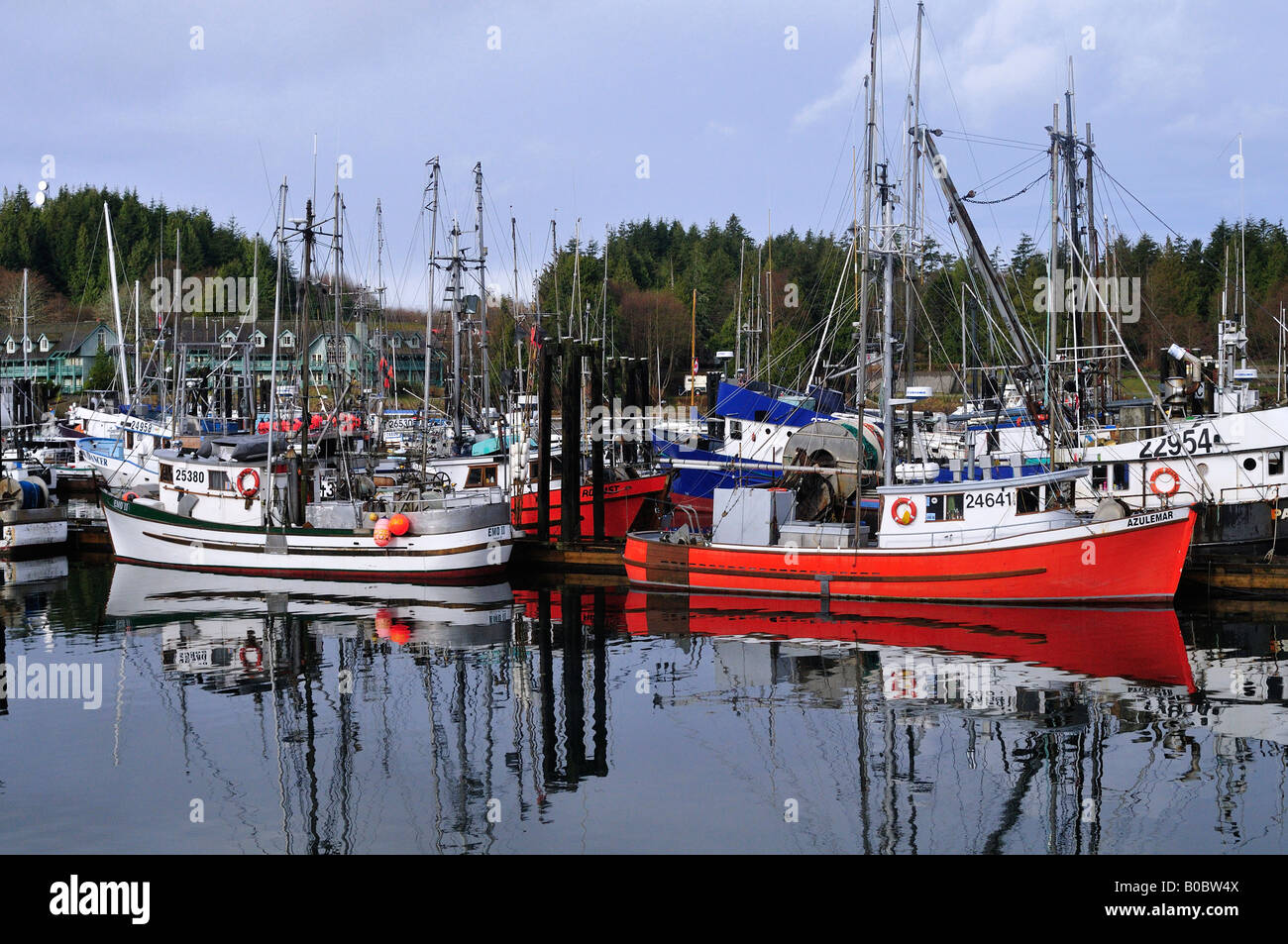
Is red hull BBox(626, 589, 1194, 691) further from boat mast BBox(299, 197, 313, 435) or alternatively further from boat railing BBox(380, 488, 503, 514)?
boat mast BBox(299, 197, 313, 435)

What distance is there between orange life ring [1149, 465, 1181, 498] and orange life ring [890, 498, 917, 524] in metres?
6.30

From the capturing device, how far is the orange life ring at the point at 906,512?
91.2 feet

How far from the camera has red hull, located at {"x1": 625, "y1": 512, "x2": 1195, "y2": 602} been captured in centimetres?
2619

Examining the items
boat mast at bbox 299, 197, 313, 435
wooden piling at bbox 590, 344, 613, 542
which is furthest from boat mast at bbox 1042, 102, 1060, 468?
boat mast at bbox 299, 197, 313, 435

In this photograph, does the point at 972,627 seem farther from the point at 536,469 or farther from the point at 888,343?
the point at 536,469

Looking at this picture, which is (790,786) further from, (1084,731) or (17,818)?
(17,818)

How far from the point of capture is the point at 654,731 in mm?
18156

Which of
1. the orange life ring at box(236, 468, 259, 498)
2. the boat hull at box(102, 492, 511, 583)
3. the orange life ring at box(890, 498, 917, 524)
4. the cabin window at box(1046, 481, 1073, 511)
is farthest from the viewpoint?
the orange life ring at box(236, 468, 259, 498)

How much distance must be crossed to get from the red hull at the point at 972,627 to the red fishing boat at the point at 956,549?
48 centimetres

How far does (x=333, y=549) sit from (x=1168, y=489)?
916 inches

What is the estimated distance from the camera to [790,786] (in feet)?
50.2

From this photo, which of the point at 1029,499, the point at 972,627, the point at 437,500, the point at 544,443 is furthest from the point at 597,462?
the point at 972,627

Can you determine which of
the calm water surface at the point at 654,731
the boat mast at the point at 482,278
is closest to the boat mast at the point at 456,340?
the boat mast at the point at 482,278

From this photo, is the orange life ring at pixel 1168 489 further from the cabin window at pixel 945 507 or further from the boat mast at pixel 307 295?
the boat mast at pixel 307 295
